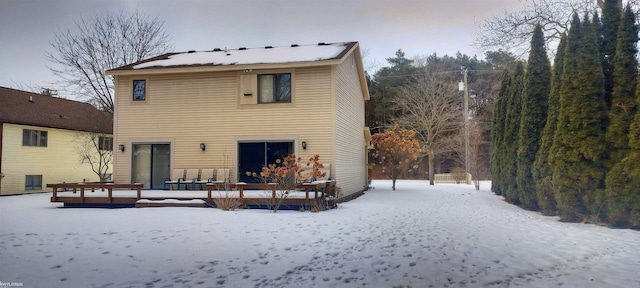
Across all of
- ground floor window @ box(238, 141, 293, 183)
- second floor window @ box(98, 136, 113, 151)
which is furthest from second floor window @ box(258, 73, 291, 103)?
second floor window @ box(98, 136, 113, 151)

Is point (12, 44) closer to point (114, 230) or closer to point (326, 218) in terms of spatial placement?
point (114, 230)

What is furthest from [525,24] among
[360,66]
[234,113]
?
[234,113]

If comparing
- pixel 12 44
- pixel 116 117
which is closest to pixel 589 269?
pixel 12 44

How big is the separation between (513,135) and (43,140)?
19928 mm

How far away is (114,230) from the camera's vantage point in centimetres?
700

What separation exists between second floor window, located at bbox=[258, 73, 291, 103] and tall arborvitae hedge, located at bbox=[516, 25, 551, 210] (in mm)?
6871

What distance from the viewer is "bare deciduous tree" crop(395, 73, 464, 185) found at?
2519cm

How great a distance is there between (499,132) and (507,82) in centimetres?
200

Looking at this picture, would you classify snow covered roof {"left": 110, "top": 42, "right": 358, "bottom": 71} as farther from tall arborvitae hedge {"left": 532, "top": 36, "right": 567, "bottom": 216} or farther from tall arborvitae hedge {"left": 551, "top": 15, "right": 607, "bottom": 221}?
tall arborvitae hedge {"left": 551, "top": 15, "right": 607, "bottom": 221}

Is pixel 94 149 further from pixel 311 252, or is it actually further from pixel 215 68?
pixel 311 252

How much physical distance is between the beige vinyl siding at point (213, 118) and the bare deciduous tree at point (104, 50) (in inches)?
378

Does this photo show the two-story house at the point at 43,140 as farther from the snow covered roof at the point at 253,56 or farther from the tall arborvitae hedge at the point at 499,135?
the tall arborvitae hedge at the point at 499,135

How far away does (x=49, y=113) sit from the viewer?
19.7m

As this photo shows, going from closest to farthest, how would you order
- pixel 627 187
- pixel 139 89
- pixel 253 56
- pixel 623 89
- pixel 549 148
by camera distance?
pixel 627 187, pixel 623 89, pixel 549 148, pixel 139 89, pixel 253 56
